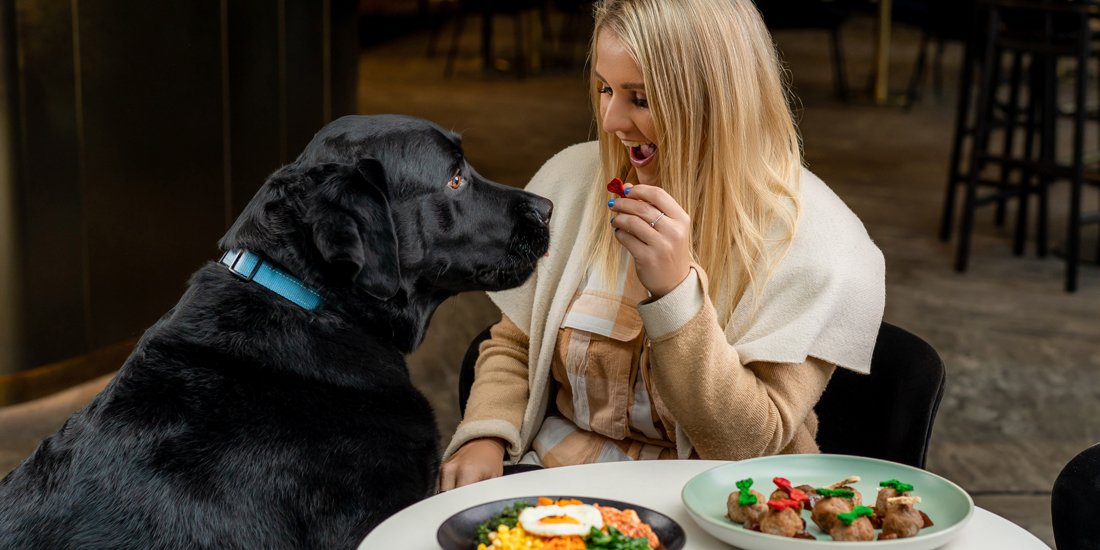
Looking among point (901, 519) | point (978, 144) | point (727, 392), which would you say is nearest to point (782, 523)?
point (901, 519)

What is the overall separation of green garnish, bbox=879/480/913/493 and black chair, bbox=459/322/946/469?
0.44 meters

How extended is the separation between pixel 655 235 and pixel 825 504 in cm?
46

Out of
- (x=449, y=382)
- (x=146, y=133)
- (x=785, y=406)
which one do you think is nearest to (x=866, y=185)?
(x=449, y=382)

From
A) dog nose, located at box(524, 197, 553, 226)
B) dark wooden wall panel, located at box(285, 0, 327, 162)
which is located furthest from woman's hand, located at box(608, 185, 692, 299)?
dark wooden wall panel, located at box(285, 0, 327, 162)

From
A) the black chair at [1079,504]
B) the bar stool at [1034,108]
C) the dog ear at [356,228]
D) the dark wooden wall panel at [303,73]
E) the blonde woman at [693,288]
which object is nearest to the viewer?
the dog ear at [356,228]

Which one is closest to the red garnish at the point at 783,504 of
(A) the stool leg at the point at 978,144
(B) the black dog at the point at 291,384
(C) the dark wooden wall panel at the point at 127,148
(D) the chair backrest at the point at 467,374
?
(B) the black dog at the point at 291,384

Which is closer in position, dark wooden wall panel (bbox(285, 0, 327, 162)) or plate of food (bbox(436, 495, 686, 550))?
plate of food (bbox(436, 495, 686, 550))

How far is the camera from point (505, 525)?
1311 millimetres

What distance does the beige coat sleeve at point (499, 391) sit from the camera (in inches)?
80.8

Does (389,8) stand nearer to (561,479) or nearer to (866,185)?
(866,185)

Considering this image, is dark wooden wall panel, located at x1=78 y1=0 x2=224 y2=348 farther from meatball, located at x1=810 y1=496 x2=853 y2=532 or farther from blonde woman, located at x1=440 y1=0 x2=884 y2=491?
meatball, located at x1=810 y1=496 x2=853 y2=532

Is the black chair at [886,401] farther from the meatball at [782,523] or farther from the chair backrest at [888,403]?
the meatball at [782,523]

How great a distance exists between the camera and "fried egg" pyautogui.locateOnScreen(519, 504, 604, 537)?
4.16ft

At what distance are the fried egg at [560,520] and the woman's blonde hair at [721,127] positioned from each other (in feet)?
2.39
